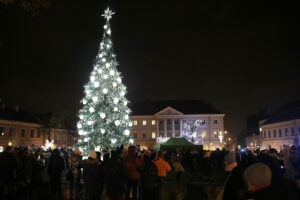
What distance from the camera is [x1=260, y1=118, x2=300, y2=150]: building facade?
53728mm

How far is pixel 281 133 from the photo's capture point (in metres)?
59.8

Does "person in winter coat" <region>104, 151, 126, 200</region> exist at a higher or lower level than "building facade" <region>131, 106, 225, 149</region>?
lower

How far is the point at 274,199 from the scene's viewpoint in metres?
3.46

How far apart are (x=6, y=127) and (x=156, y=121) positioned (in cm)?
3699

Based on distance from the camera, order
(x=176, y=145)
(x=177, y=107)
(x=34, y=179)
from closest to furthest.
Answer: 1. (x=34, y=179)
2. (x=176, y=145)
3. (x=177, y=107)

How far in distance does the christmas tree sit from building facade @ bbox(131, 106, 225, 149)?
5644 centimetres

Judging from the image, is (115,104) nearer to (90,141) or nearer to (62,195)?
(90,141)

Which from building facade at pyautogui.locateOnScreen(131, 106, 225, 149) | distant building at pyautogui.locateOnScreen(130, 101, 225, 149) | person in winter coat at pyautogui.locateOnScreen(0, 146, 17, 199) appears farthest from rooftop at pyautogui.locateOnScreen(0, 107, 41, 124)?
person in winter coat at pyautogui.locateOnScreen(0, 146, 17, 199)

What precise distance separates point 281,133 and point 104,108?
47107 millimetres

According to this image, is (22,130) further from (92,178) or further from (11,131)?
(92,178)

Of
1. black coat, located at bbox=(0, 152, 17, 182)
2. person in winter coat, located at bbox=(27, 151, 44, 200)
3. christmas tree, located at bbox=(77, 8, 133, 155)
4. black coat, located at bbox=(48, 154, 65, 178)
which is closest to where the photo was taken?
person in winter coat, located at bbox=(27, 151, 44, 200)

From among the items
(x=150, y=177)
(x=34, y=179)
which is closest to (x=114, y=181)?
(x=150, y=177)

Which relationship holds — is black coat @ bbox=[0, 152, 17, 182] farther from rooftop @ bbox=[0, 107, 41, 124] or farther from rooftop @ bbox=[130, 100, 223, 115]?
rooftop @ bbox=[130, 100, 223, 115]

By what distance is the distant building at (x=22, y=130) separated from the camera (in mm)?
57722
